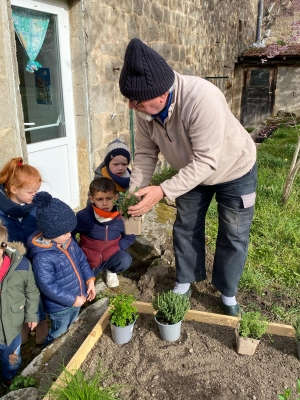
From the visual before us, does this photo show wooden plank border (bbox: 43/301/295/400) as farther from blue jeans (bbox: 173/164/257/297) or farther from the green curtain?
the green curtain

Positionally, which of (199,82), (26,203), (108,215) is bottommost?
(108,215)

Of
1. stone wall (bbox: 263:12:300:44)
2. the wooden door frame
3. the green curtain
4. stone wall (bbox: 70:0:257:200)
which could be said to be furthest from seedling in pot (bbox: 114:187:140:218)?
stone wall (bbox: 263:12:300:44)

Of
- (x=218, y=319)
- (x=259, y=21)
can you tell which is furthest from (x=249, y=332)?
(x=259, y=21)

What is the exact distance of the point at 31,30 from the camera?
4.04m

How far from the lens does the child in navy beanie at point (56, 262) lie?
7.66 feet

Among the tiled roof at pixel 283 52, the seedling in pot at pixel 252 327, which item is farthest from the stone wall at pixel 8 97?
the tiled roof at pixel 283 52

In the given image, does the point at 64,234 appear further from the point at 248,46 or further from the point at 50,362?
the point at 248,46

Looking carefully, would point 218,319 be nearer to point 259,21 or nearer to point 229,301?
point 229,301

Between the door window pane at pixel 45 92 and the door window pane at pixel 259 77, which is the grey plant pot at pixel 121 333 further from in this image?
the door window pane at pixel 259 77

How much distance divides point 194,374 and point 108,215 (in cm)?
142

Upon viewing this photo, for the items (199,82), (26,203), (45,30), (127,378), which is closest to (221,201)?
(199,82)

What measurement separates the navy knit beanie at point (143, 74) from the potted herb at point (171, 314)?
118cm

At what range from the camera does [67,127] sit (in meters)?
4.79

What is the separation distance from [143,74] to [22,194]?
1.32 metres
